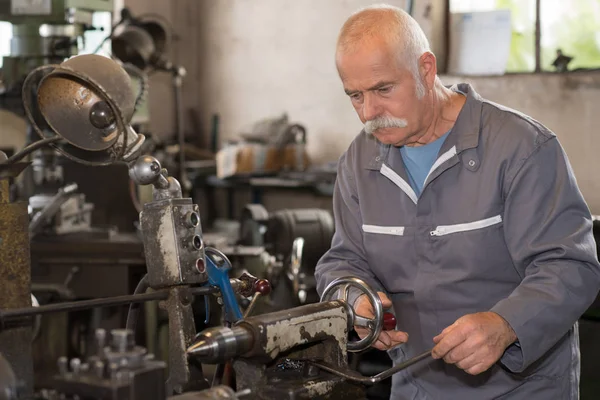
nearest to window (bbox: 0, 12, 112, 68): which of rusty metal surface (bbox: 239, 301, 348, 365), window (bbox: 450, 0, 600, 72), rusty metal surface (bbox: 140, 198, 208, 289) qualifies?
window (bbox: 450, 0, 600, 72)

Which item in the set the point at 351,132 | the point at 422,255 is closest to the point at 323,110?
the point at 351,132

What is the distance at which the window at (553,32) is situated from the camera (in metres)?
3.76

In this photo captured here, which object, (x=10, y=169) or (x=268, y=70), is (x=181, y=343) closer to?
(x=10, y=169)

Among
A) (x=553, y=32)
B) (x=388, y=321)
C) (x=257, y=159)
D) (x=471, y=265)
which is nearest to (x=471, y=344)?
(x=388, y=321)

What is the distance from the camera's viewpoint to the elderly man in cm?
152

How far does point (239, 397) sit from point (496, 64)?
311 cm

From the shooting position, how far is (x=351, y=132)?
4.64 m

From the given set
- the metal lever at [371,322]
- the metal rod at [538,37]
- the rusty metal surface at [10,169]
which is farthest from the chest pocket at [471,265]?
the metal rod at [538,37]

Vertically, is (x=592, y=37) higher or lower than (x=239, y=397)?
higher

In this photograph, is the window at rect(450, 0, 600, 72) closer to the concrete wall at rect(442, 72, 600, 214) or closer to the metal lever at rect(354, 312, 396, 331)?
the concrete wall at rect(442, 72, 600, 214)

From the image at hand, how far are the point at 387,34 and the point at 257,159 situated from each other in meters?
2.99

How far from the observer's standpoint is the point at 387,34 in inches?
62.8

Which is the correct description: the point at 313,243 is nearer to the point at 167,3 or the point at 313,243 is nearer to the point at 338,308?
the point at 338,308

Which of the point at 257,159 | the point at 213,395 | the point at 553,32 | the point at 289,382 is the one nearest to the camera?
the point at 213,395
